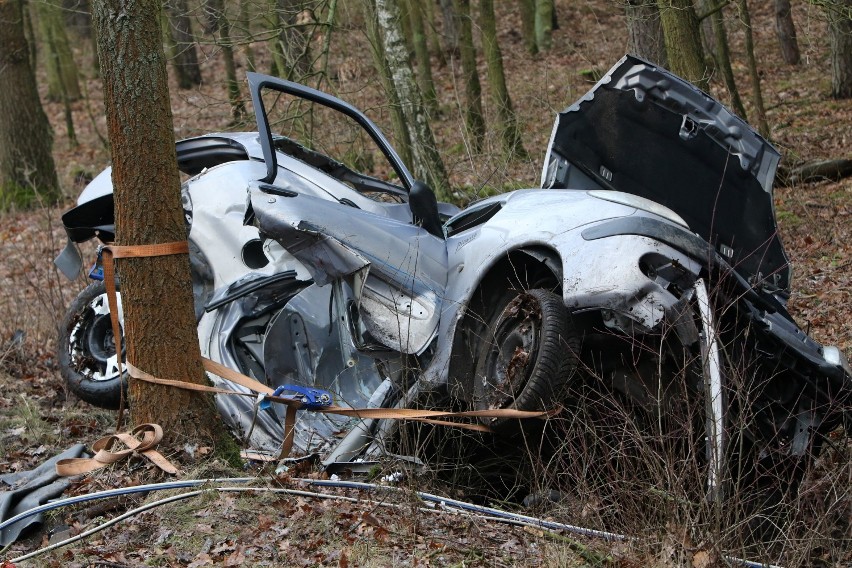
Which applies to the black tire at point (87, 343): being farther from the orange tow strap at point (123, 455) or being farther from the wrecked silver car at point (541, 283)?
Result: the orange tow strap at point (123, 455)

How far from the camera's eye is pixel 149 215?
4688mm

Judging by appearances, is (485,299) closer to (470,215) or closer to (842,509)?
(470,215)

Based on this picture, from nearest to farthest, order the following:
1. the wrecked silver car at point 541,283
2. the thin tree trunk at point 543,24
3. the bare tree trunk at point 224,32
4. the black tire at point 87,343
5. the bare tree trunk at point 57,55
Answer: the wrecked silver car at point 541,283, the black tire at point 87,343, the bare tree trunk at point 224,32, the bare tree trunk at point 57,55, the thin tree trunk at point 543,24

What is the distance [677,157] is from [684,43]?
4.95 meters

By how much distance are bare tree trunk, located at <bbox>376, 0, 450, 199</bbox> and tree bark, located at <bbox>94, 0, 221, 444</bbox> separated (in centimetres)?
586

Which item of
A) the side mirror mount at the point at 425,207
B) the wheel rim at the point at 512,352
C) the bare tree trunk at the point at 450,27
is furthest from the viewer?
the bare tree trunk at the point at 450,27

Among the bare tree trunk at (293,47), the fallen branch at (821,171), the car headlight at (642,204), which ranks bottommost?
the fallen branch at (821,171)

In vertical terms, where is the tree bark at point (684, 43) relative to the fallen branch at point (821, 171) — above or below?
above

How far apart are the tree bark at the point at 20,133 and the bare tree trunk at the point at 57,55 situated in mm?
4072

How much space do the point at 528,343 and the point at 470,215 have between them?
4.74 feet

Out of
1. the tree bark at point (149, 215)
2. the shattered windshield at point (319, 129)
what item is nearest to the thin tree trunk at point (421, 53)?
the shattered windshield at point (319, 129)

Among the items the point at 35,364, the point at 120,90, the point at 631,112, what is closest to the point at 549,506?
the point at 631,112

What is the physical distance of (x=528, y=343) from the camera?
15.2ft

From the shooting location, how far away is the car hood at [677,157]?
552 cm
